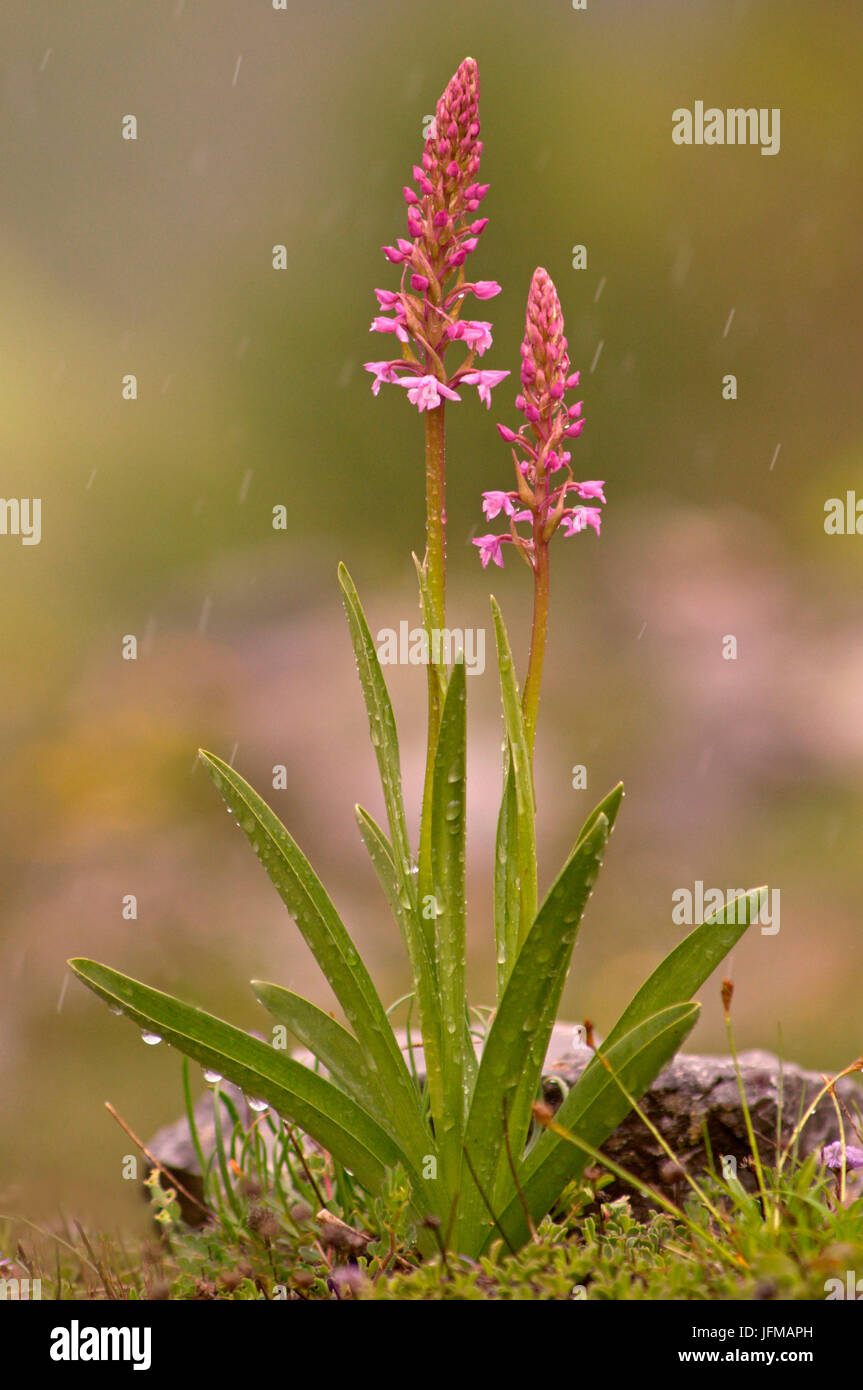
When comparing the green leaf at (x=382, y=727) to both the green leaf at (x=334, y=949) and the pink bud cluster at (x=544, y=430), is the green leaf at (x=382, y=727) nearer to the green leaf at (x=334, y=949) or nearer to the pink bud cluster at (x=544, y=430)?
the green leaf at (x=334, y=949)

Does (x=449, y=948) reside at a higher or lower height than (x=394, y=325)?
lower

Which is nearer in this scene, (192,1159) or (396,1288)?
(396,1288)

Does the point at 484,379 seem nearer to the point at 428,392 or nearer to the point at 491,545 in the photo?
the point at 428,392

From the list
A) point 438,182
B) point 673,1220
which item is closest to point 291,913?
A: point 673,1220

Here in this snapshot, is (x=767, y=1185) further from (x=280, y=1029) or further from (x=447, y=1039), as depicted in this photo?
(x=280, y=1029)

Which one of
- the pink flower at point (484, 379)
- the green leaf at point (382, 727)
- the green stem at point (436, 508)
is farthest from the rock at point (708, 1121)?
the pink flower at point (484, 379)

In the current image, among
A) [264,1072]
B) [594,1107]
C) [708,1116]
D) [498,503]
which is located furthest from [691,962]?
[498,503]

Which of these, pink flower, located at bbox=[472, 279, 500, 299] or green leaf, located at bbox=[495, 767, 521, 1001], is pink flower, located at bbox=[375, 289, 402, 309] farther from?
green leaf, located at bbox=[495, 767, 521, 1001]
